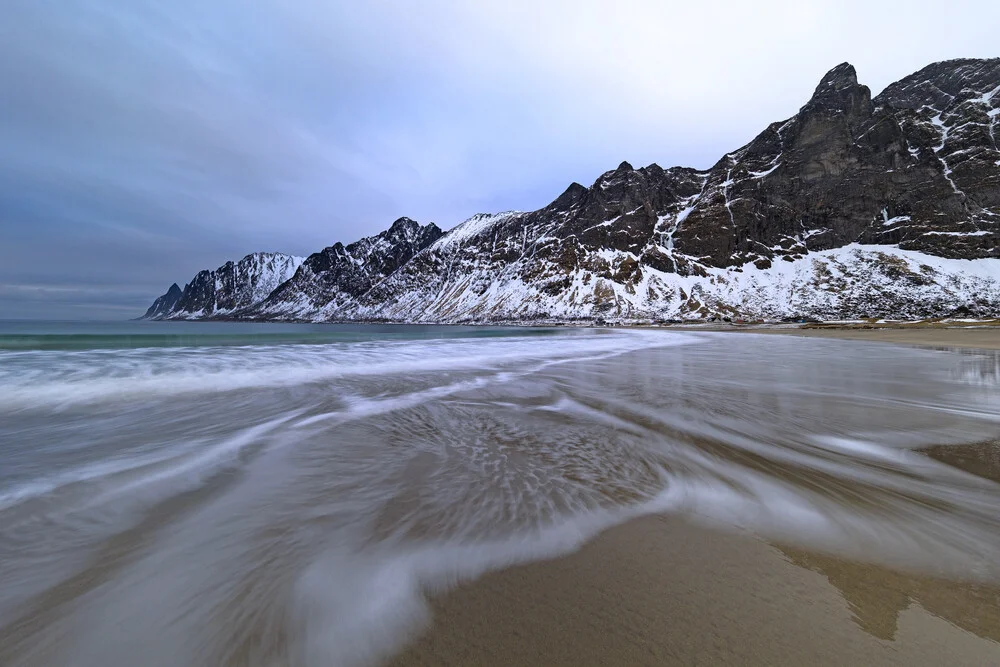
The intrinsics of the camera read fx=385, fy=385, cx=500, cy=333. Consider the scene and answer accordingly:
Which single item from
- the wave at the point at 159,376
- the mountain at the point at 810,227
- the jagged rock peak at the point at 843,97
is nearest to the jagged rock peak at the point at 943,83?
the mountain at the point at 810,227

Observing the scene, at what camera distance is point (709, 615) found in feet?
8.15

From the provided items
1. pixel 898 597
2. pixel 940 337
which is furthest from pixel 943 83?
pixel 898 597

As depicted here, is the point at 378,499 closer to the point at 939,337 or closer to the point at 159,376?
the point at 159,376

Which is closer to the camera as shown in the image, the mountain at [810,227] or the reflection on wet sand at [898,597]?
the reflection on wet sand at [898,597]

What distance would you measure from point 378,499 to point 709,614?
10.9 feet

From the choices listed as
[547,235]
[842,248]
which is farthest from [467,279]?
[842,248]

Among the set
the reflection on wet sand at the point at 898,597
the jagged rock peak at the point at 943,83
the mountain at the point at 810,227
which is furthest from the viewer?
the jagged rock peak at the point at 943,83

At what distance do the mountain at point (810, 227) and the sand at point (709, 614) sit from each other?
377 feet

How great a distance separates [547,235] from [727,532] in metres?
187

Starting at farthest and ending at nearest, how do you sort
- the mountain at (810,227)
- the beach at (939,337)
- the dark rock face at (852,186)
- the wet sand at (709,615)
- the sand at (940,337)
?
the dark rock face at (852,186) < the mountain at (810,227) < the sand at (940,337) < the beach at (939,337) < the wet sand at (709,615)

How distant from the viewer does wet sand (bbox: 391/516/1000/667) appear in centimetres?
218

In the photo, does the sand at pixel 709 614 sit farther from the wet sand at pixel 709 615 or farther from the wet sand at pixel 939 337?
the wet sand at pixel 939 337

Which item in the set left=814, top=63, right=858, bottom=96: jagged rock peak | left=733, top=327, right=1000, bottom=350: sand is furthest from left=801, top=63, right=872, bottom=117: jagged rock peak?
left=733, top=327, right=1000, bottom=350: sand

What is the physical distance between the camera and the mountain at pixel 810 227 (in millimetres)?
99500
